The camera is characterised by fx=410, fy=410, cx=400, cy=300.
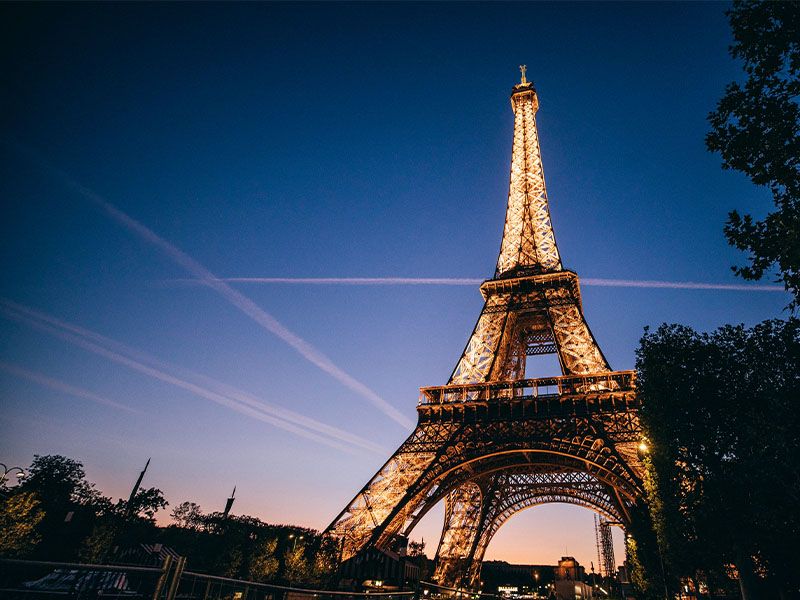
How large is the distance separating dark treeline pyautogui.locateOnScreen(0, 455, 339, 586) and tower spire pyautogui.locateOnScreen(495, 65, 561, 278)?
86.0ft

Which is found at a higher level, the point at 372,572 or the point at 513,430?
the point at 513,430

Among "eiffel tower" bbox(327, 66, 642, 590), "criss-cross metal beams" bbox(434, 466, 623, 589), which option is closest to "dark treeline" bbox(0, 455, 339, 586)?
"eiffel tower" bbox(327, 66, 642, 590)

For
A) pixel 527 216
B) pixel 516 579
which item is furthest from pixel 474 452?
pixel 516 579

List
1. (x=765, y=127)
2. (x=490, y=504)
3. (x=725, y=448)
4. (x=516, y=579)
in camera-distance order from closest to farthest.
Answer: (x=765, y=127)
(x=725, y=448)
(x=490, y=504)
(x=516, y=579)

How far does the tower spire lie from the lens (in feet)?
120

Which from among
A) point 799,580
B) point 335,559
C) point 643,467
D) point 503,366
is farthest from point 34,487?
point 799,580

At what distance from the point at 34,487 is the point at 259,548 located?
3990cm

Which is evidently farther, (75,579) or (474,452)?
(474,452)

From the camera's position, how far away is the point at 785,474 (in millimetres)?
12914

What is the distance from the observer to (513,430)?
2472 centimetres

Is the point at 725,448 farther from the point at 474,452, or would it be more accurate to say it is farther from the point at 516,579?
the point at 516,579

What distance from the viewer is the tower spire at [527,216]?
3647 cm

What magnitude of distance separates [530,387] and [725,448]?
11.5 meters

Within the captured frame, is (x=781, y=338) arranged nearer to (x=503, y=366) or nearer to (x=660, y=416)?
(x=660, y=416)
